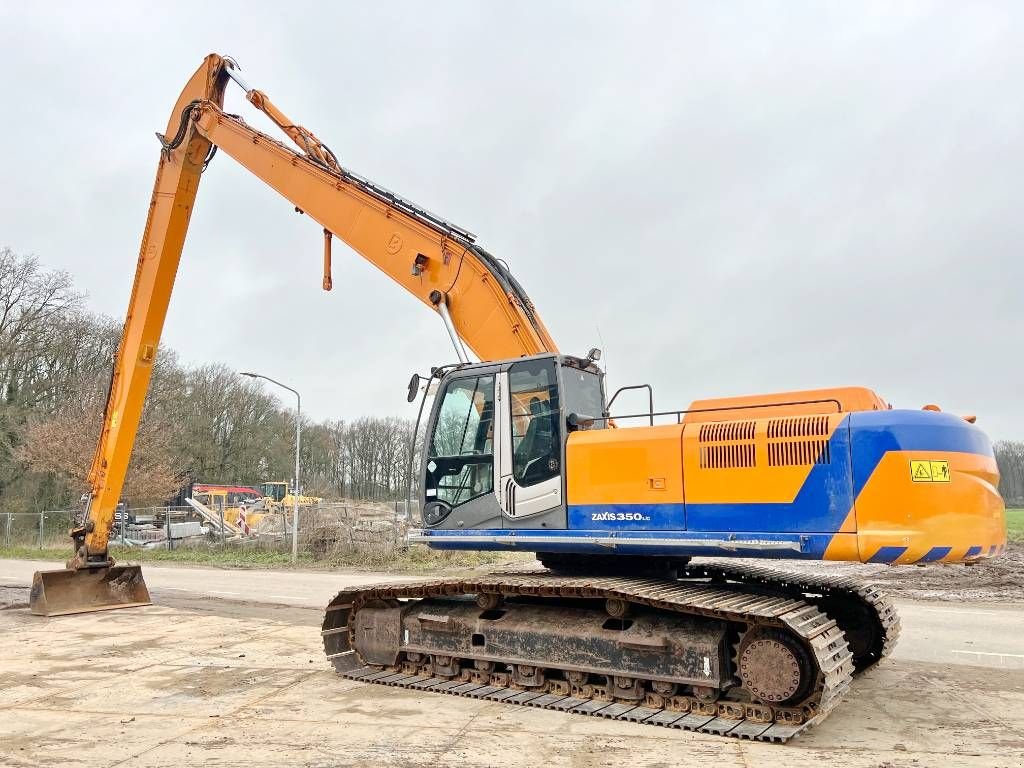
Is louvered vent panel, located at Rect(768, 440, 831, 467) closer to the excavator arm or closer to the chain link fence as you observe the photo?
the excavator arm

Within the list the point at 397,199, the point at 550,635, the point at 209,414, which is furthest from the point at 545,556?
the point at 209,414

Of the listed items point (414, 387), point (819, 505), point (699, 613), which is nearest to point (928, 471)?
point (819, 505)

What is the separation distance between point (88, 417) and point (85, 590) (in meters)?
24.3

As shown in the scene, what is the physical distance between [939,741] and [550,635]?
2.93 meters

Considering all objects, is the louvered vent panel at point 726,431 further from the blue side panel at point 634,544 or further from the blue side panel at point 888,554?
the blue side panel at point 888,554

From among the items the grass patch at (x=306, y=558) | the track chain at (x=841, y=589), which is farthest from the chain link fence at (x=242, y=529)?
the track chain at (x=841, y=589)

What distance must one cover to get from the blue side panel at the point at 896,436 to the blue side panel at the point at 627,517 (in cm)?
138

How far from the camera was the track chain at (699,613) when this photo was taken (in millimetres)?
5496

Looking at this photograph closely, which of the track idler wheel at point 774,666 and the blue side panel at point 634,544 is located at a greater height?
the blue side panel at point 634,544

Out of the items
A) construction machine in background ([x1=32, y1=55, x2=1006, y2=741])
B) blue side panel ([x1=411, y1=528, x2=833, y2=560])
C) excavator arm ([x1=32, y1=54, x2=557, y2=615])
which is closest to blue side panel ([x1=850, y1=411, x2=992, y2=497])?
construction machine in background ([x1=32, y1=55, x2=1006, y2=741])

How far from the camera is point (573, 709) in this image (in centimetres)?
611

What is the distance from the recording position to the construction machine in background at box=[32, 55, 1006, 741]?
18.2 ft

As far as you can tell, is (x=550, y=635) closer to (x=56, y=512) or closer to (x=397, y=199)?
(x=397, y=199)

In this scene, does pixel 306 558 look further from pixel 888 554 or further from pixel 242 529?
pixel 888 554
